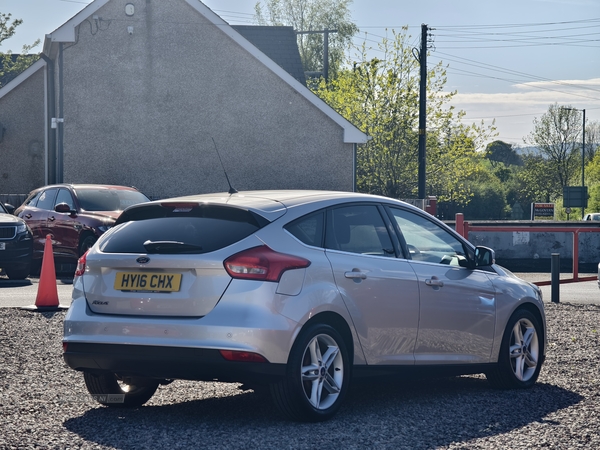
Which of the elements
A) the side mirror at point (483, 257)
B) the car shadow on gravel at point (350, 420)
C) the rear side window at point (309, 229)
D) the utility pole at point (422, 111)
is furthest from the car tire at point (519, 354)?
the utility pole at point (422, 111)

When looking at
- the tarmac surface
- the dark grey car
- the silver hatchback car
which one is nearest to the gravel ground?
the silver hatchback car

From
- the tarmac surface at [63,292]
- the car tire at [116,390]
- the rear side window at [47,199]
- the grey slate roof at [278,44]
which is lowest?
the tarmac surface at [63,292]

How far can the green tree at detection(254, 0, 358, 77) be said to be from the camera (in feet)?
201

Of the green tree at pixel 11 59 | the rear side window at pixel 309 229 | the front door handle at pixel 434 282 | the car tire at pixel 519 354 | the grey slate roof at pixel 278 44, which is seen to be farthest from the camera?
the green tree at pixel 11 59

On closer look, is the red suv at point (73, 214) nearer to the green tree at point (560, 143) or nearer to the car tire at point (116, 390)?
the car tire at point (116, 390)

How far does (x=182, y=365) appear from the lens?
5.77 metres

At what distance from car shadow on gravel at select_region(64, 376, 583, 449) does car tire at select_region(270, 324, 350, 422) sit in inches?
4.4

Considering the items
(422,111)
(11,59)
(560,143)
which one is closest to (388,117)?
(422,111)

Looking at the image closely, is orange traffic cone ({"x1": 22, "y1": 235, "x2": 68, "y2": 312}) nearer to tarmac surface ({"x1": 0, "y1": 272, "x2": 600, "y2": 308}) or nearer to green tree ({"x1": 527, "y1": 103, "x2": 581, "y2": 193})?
tarmac surface ({"x1": 0, "y1": 272, "x2": 600, "y2": 308})

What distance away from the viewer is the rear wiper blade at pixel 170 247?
19.6 feet

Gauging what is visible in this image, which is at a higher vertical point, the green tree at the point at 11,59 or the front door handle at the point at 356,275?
the green tree at the point at 11,59

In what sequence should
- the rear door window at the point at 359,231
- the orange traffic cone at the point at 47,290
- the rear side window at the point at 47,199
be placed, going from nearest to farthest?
the rear door window at the point at 359,231 < the orange traffic cone at the point at 47,290 < the rear side window at the point at 47,199

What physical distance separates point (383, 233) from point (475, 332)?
119 centimetres

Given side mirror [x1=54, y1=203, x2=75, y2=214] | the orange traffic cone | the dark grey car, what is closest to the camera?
the orange traffic cone
